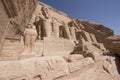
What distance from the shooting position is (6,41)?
3.37m

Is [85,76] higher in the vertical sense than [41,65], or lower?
lower

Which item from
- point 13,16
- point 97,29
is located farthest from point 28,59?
point 97,29

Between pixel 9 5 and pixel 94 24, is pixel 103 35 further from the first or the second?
pixel 9 5

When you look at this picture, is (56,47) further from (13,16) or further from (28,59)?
(28,59)

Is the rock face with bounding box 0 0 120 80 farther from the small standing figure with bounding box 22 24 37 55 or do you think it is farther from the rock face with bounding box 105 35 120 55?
the rock face with bounding box 105 35 120 55

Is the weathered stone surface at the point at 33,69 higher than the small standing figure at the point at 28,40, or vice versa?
the small standing figure at the point at 28,40

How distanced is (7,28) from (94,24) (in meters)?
18.3

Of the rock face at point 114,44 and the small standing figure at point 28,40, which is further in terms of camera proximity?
the rock face at point 114,44

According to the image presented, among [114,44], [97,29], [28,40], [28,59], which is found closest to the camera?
[28,59]

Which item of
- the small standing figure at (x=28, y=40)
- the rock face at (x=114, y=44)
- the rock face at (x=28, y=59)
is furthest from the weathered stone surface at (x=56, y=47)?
the rock face at (x=114, y=44)

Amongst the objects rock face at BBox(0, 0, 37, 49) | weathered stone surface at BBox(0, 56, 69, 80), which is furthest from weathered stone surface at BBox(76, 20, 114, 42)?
rock face at BBox(0, 0, 37, 49)

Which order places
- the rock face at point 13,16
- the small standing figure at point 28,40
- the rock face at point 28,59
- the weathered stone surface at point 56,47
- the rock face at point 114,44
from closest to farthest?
the rock face at point 28,59
the rock face at point 13,16
the small standing figure at point 28,40
the weathered stone surface at point 56,47
the rock face at point 114,44

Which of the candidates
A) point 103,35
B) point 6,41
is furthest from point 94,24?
point 6,41

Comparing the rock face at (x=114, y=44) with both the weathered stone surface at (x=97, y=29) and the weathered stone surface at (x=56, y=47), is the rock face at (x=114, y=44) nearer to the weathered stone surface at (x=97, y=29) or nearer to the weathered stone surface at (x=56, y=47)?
the weathered stone surface at (x=56, y=47)
